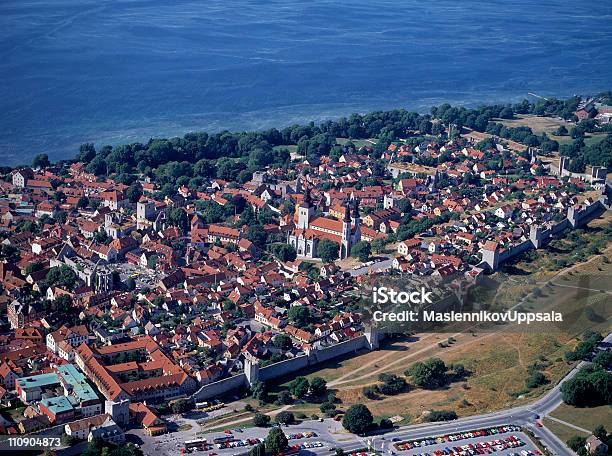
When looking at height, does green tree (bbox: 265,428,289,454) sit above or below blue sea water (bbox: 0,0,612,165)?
below

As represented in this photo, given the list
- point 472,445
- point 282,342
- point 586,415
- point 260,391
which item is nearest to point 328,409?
point 260,391

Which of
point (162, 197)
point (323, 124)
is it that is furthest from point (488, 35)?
point (162, 197)

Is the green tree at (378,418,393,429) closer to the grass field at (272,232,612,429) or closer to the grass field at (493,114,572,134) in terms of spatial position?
the grass field at (272,232,612,429)

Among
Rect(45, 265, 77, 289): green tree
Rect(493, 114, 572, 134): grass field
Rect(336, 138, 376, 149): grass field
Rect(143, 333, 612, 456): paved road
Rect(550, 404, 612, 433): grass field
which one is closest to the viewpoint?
Rect(143, 333, 612, 456): paved road

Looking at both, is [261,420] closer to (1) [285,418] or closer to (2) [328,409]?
(1) [285,418]

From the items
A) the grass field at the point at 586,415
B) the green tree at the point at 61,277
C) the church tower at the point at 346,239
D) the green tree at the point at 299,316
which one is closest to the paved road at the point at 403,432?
the grass field at the point at 586,415

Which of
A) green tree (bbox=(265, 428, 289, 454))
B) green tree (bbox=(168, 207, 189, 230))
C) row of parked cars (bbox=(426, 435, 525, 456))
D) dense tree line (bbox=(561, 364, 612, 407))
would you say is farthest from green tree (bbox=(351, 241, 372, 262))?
green tree (bbox=(265, 428, 289, 454))
